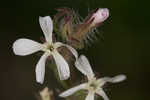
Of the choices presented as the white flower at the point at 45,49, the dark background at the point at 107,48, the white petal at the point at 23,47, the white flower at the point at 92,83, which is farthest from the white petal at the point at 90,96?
the dark background at the point at 107,48

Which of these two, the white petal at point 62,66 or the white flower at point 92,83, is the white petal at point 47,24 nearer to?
the white petal at point 62,66

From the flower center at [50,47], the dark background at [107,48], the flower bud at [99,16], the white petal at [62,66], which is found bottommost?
the dark background at [107,48]

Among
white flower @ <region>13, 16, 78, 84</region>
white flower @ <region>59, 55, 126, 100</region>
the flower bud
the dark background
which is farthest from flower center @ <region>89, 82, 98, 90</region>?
the dark background

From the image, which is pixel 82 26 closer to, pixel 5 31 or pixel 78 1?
pixel 78 1

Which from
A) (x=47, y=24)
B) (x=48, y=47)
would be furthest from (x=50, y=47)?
(x=47, y=24)

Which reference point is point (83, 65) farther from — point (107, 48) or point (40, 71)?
point (107, 48)

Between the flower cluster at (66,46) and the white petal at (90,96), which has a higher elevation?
the flower cluster at (66,46)
